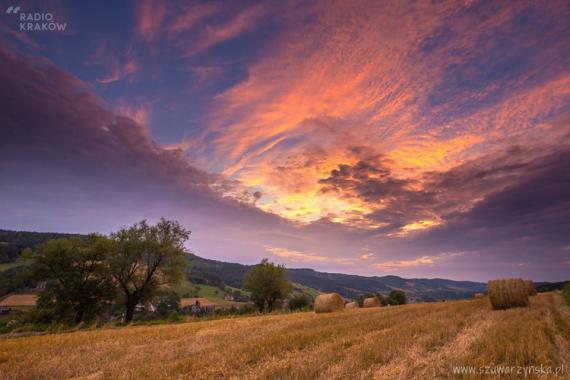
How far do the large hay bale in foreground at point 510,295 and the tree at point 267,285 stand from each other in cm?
3679

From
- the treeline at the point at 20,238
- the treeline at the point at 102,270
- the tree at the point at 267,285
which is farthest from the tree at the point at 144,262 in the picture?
the treeline at the point at 20,238

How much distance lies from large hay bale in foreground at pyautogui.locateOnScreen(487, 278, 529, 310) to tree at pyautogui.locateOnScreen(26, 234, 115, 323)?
123 feet

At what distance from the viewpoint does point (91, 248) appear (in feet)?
114

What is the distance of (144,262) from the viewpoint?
3519 centimetres

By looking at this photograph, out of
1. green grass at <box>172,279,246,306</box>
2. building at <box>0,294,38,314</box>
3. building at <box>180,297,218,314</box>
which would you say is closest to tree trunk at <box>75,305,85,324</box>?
building at <box>0,294,38,314</box>

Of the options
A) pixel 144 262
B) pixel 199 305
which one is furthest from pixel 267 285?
pixel 199 305

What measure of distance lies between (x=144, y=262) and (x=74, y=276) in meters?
7.91

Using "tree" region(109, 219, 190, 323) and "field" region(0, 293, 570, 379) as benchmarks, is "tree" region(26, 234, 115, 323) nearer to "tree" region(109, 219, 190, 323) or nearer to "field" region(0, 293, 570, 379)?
"tree" region(109, 219, 190, 323)

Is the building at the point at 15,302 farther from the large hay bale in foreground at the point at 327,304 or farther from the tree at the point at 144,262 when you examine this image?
the large hay bale in foreground at the point at 327,304

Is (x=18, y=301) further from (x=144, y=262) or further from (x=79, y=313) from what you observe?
(x=144, y=262)

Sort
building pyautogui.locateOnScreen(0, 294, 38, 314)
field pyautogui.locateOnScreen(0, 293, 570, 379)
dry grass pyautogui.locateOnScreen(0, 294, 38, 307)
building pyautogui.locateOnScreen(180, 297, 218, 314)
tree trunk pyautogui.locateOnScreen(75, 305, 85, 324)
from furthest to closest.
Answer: building pyautogui.locateOnScreen(180, 297, 218, 314)
dry grass pyautogui.locateOnScreen(0, 294, 38, 307)
building pyautogui.locateOnScreen(0, 294, 38, 314)
tree trunk pyautogui.locateOnScreen(75, 305, 85, 324)
field pyautogui.locateOnScreen(0, 293, 570, 379)

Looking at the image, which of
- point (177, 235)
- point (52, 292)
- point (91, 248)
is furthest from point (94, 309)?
Result: point (177, 235)

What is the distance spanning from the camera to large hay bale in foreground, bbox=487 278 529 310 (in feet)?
56.3

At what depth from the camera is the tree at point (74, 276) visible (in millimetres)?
33344
